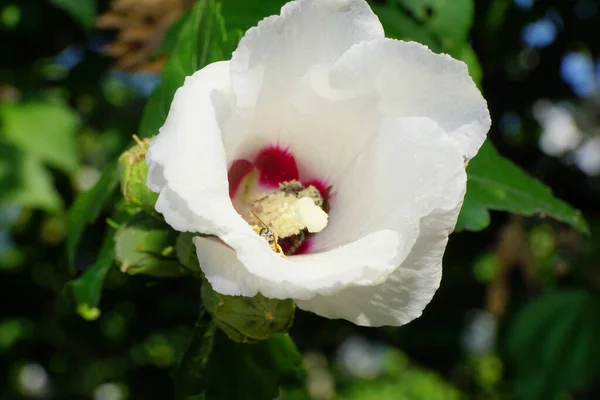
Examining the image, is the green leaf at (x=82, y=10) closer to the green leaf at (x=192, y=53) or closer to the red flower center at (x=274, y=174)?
the green leaf at (x=192, y=53)

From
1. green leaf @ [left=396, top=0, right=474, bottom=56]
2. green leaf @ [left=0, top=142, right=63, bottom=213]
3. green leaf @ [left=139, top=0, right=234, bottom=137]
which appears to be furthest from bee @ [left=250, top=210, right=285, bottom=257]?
green leaf @ [left=0, top=142, right=63, bottom=213]

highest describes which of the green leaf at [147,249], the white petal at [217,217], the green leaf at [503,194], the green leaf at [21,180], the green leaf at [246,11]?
the white petal at [217,217]

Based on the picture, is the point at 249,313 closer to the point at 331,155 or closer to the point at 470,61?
the point at 331,155

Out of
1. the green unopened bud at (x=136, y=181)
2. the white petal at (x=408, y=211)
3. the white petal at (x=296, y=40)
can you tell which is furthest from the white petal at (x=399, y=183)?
the green unopened bud at (x=136, y=181)

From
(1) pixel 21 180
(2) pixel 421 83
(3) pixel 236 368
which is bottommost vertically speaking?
(1) pixel 21 180

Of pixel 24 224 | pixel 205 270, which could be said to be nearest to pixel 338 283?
pixel 205 270

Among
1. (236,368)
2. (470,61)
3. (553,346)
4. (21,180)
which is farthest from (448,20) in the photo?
(21,180)
